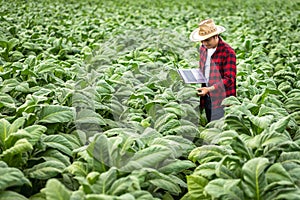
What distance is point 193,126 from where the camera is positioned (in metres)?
4.44

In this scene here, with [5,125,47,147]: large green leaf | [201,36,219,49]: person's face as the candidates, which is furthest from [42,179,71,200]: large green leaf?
[201,36,219,49]: person's face

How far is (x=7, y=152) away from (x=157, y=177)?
108 centimetres

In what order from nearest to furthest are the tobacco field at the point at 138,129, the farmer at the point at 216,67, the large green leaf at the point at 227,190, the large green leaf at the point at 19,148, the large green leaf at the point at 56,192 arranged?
the large green leaf at the point at 56,192
the large green leaf at the point at 227,190
the tobacco field at the point at 138,129
the large green leaf at the point at 19,148
the farmer at the point at 216,67

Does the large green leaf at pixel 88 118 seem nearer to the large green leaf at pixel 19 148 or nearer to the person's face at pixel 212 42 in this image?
the large green leaf at pixel 19 148

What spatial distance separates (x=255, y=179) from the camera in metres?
2.83

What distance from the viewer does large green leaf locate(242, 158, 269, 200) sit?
2811mm

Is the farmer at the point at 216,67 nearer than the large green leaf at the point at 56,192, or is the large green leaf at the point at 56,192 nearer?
the large green leaf at the point at 56,192

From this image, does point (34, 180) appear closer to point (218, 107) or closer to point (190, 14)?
point (218, 107)

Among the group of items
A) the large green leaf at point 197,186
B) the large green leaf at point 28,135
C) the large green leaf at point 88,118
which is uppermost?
the large green leaf at point 28,135

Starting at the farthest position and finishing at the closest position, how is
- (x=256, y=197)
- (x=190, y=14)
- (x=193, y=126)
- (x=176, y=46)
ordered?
(x=190, y=14)
(x=176, y=46)
(x=193, y=126)
(x=256, y=197)

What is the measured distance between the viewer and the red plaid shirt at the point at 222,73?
5.06 meters

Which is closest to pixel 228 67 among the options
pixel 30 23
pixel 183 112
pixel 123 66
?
pixel 183 112

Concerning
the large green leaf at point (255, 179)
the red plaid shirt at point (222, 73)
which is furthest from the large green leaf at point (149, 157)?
the red plaid shirt at point (222, 73)

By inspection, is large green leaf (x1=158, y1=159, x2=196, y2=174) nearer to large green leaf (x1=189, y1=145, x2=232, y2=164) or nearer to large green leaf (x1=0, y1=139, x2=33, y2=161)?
large green leaf (x1=189, y1=145, x2=232, y2=164)
